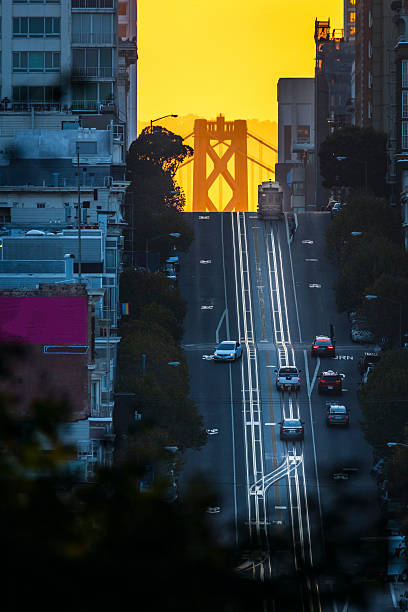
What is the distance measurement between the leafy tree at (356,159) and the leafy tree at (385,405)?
3319 inches

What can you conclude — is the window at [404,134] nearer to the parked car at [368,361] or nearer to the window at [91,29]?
the window at [91,29]

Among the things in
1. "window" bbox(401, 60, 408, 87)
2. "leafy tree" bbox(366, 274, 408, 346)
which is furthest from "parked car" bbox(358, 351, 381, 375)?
"window" bbox(401, 60, 408, 87)

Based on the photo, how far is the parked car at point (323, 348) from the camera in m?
119

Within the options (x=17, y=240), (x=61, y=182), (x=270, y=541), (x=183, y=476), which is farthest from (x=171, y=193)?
(x=270, y=541)

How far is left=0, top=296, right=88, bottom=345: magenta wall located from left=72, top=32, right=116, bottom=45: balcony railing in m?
83.9

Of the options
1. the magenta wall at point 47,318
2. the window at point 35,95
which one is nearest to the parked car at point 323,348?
the magenta wall at point 47,318

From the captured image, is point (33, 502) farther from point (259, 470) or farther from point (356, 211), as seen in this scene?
point (356, 211)

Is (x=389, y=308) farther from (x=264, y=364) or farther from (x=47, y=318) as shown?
(x=47, y=318)

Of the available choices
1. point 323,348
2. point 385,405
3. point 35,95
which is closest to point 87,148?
point 35,95

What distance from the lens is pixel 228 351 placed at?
11719 centimetres

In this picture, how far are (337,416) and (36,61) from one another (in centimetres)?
6991

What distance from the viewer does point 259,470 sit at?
3546 inches

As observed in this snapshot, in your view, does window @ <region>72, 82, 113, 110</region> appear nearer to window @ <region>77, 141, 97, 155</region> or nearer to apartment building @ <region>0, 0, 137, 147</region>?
apartment building @ <region>0, 0, 137, 147</region>

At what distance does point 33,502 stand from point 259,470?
79013 millimetres
